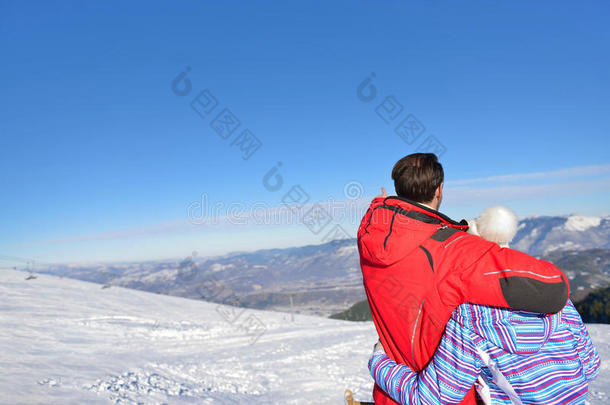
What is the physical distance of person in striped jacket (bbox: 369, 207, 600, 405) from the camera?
139 cm

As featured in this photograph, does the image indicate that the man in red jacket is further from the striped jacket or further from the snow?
the snow

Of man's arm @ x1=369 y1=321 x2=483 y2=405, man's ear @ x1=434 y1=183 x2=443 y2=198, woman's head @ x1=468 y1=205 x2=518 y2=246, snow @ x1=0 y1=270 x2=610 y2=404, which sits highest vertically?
man's ear @ x1=434 y1=183 x2=443 y2=198

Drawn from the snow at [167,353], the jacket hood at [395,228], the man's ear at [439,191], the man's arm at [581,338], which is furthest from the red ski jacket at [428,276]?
the snow at [167,353]

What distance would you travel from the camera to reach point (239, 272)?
183m

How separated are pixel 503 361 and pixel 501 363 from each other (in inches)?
0.5

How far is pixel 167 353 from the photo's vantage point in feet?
23.8

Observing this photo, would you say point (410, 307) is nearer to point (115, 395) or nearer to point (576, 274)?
point (115, 395)

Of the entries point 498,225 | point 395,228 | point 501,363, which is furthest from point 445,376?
point 498,225

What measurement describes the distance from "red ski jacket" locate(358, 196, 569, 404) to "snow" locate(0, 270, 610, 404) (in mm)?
4464

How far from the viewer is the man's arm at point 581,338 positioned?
5.22 ft

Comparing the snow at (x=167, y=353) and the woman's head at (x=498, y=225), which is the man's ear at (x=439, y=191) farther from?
the snow at (x=167, y=353)

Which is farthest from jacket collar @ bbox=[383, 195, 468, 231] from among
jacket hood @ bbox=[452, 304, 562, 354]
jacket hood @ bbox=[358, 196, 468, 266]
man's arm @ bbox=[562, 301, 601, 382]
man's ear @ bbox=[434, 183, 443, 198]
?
man's arm @ bbox=[562, 301, 601, 382]

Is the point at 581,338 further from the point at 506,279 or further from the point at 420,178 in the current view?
the point at 420,178

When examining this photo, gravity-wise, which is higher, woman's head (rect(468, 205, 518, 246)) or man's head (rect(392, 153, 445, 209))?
man's head (rect(392, 153, 445, 209))
